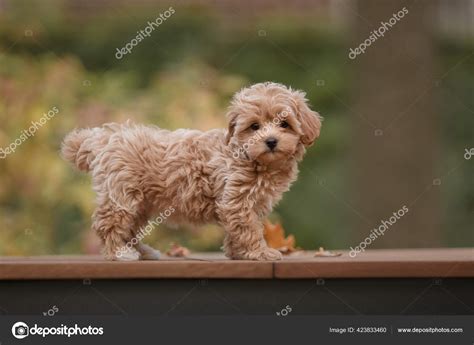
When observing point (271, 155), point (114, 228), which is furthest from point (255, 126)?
point (114, 228)

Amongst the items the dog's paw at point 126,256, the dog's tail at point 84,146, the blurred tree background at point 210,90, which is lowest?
the dog's paw at point 126,256

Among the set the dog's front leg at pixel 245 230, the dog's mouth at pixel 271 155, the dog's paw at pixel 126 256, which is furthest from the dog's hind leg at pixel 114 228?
the dog's mouth at pixel 271 155

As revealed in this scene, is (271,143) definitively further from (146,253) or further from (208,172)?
(146,253)

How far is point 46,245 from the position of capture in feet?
22.9

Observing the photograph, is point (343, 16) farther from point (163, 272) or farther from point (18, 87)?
point (163, 272)

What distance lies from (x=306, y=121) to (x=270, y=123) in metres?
0.21

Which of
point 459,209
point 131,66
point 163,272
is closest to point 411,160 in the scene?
point 459,209

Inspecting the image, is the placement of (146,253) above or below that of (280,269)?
above

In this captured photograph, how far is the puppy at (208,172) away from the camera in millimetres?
4230

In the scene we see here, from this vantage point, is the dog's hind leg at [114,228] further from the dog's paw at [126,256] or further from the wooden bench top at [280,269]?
the wooden bench top at [280,269]

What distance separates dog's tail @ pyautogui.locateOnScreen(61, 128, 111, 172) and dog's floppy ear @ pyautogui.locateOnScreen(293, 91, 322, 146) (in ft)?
3.52

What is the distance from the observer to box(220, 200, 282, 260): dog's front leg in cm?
432

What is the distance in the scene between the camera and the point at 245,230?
436cm

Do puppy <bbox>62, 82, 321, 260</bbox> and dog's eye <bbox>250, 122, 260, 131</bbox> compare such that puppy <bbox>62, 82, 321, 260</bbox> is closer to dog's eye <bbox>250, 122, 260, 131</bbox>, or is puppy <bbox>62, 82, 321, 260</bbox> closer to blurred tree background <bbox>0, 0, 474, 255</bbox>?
dog's eye <bbox>250, 122, 260, 131</bbox>
